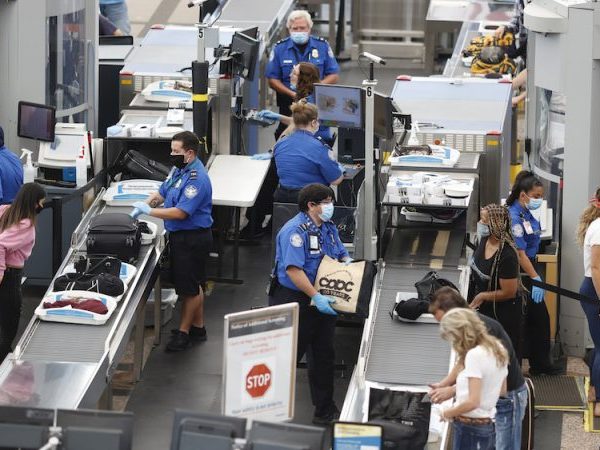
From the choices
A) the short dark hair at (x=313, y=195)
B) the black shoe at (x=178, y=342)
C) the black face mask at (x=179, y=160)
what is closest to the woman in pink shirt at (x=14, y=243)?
the black face mask at (x=179, y=160)

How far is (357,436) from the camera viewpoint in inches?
339

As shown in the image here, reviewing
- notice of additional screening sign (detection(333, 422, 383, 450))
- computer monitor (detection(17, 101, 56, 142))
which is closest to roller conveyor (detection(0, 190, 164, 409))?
notice of additional screening sign (detection(333, 422, 383, 450))

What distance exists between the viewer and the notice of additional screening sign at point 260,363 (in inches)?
350

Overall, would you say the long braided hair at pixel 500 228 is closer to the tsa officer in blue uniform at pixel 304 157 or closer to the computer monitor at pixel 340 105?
the computer monitor at pixel 340 105

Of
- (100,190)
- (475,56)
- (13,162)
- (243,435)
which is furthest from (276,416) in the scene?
(475,56)

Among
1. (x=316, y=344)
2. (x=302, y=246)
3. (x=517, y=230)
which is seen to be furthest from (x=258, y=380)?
(x=517, y=230)

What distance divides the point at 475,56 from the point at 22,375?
30.7 ft

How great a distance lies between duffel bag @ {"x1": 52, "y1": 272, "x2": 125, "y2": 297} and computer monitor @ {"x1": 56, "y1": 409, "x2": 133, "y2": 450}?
3224 millimetres

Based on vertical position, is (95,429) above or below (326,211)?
below

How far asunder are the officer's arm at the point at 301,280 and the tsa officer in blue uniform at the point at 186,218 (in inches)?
60.8

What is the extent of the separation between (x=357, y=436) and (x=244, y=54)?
680 centimetres

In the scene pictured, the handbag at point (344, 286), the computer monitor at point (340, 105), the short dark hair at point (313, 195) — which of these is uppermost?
the computer monitor at point (340, 105)

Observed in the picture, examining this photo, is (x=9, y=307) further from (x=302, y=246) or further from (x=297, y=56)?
(x=297, y=56)

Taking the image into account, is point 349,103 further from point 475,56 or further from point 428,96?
point 475,56
